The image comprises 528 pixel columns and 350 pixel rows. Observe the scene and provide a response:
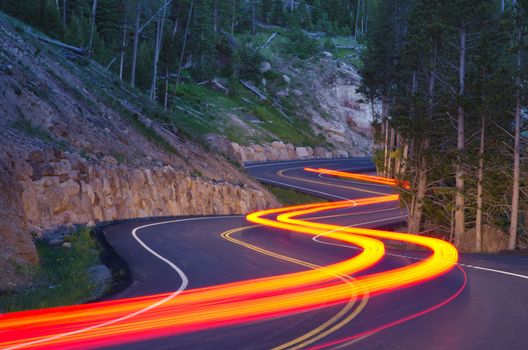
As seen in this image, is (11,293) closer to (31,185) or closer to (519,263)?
(31,185)

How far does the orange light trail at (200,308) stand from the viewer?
8812mm

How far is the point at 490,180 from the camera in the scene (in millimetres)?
25375

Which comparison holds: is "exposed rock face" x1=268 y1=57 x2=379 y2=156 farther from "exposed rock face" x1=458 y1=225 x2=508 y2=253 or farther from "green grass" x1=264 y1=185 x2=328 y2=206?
"exposed rock face" x1=458 y1=225 x2=508 y2=253

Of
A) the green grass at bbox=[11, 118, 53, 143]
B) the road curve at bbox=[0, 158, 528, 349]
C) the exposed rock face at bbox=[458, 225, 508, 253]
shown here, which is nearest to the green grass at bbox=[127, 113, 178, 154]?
the green grass at bbox=[11, 118, 53, 143]

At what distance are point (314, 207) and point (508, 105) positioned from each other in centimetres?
1751

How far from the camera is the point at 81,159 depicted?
81.2ft

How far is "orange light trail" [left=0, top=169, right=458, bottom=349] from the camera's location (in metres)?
8.81

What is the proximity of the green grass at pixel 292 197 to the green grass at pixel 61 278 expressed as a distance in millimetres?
24089

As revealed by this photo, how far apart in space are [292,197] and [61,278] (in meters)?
31.2

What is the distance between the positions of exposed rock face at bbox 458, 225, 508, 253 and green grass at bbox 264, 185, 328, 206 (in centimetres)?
1821

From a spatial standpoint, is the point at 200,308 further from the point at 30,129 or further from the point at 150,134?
the point at 150,134

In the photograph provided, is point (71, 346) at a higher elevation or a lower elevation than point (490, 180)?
lower

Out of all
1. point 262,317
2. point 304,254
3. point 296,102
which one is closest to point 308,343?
point 262,317

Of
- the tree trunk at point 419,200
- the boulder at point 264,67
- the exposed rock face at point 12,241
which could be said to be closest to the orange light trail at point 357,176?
the tree trunk at point 419,200
